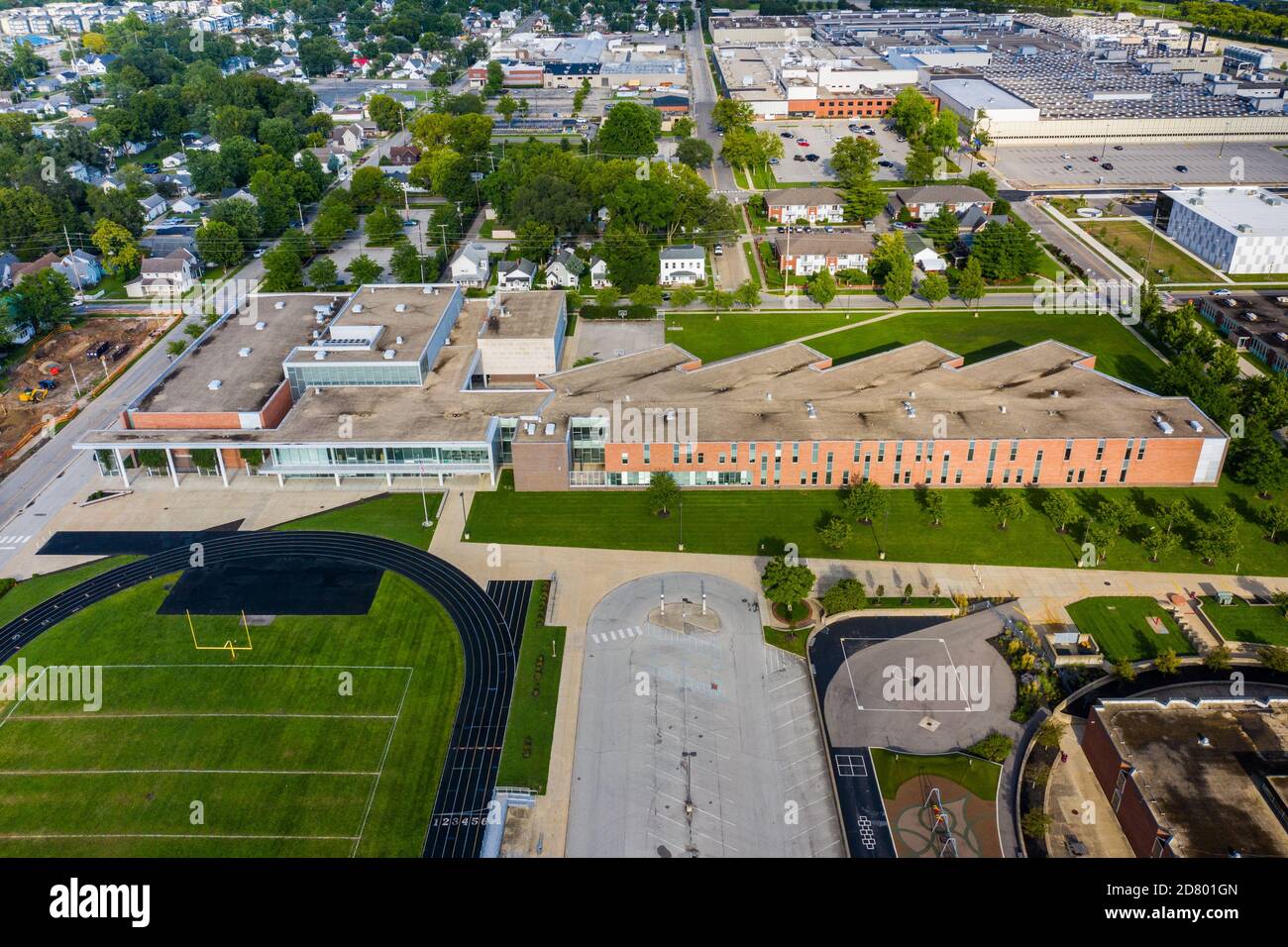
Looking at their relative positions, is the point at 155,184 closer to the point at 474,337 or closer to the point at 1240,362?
the point at 474,337

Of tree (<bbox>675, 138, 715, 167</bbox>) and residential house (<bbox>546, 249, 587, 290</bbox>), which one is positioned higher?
tree (<bbox>675, 138, 715, 167</bbox>)

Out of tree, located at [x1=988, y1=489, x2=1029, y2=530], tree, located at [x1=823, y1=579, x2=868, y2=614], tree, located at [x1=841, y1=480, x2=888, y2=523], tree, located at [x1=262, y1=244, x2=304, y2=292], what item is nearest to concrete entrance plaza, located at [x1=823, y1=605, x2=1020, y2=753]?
tree, located at [x1=823, y1=579, x2=868, y2=614]

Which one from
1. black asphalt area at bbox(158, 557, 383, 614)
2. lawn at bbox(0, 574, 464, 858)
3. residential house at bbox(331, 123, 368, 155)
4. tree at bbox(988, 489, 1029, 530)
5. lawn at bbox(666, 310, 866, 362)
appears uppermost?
residential house at bbox(331, 123, 368, 155)

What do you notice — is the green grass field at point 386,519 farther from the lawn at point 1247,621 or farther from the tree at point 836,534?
the lawn at point 1247,621

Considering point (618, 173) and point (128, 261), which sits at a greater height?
point (618, 173)

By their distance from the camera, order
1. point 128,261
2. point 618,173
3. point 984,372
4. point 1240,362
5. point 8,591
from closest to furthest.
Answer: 1. point 8,591
2. point 984,372
3. point 1240,362
4. point 128,261
5. point 618,173

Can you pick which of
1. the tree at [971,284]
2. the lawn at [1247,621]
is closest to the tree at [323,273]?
the tree at [971,284]

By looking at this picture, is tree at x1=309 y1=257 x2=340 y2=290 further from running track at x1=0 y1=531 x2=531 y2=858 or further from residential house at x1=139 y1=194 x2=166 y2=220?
running track at x1=0 y1=531 x2=531 y2=858

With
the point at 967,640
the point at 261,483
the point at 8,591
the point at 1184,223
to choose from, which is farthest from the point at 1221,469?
the point at 8,591
